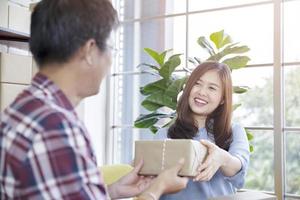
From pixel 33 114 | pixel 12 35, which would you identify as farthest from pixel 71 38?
pixel 12 35

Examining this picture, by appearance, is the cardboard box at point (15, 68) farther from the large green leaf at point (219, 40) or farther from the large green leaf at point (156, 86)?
the large green leaf at point (219, 40)

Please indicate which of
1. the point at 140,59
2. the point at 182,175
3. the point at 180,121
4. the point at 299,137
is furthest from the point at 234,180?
the point at 140,59

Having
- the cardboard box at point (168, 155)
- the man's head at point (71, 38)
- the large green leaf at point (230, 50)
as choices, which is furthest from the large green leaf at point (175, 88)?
the man's head at point (71, 38)

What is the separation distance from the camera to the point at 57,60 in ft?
2.73

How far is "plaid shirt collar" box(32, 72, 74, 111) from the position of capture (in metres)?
0.80

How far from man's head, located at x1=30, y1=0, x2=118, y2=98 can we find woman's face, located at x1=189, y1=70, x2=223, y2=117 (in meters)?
0.97

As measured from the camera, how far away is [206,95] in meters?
1.77

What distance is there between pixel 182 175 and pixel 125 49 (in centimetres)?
253

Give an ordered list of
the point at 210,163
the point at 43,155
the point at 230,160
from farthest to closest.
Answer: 1. the point at 230,160
2. the point at 210,163
3. the point at 43,155

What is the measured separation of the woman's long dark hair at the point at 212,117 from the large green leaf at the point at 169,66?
70 cm

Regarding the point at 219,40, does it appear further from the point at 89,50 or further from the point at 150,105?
the point at 89,50

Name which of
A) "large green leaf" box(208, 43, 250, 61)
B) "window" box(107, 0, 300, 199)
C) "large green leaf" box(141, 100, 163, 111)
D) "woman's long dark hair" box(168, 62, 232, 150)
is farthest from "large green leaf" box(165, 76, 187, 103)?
"woman's long dark hair" box(168, 62, 232, 150)

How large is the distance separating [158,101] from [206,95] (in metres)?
0.84

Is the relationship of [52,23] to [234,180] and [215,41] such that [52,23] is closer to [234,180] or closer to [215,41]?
[234,180]
